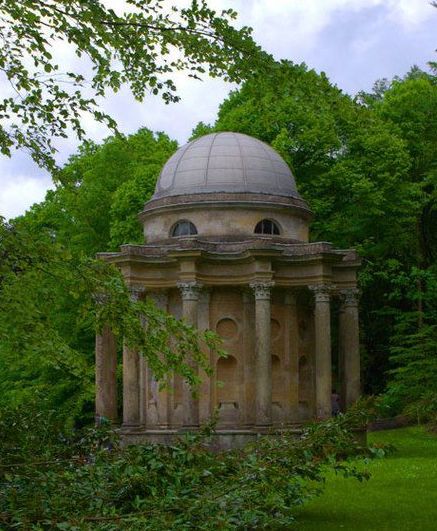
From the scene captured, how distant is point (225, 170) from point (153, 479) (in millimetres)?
18378

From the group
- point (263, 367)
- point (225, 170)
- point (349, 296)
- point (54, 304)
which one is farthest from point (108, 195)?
point (54, 304)

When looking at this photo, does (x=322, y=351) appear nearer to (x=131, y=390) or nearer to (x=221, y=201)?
(x=221, y=201)

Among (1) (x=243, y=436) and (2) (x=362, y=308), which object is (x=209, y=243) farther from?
(2) (x=362, y=308)

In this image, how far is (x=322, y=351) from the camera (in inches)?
947

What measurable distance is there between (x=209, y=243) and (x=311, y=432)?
50.1 feet

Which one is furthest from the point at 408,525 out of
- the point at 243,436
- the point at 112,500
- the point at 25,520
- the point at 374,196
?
the point at 374,196

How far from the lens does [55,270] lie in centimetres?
716

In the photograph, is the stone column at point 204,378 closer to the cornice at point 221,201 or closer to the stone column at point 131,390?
the stone column at point 131,390

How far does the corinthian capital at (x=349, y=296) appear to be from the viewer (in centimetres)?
2591

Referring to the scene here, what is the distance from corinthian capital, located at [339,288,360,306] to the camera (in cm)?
2591

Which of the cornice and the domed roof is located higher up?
the domed roof

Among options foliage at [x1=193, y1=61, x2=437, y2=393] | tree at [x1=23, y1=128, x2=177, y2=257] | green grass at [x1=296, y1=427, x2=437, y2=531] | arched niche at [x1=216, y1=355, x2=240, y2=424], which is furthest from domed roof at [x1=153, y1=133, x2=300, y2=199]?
green grass at [x1=296, y1=427, x2=437, y2=531]

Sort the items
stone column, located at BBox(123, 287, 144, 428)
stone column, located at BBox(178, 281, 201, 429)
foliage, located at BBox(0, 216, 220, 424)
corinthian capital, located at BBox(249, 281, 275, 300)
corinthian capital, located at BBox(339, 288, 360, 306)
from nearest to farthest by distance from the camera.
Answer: foliage, located at BBox(0, 216, 220, 424), stone column, located at BBox(178, 281, 201, 429), corinthian capital, located at BBox(249, 281, 275, 300), stone column, located at BBox(123, 287, 144, 428), corinthian capital, located at BBox(339, 288, 360, 306)

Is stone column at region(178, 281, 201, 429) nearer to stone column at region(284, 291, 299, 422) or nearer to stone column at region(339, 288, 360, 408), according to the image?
stone column at region(284, 291, 299, 422)
